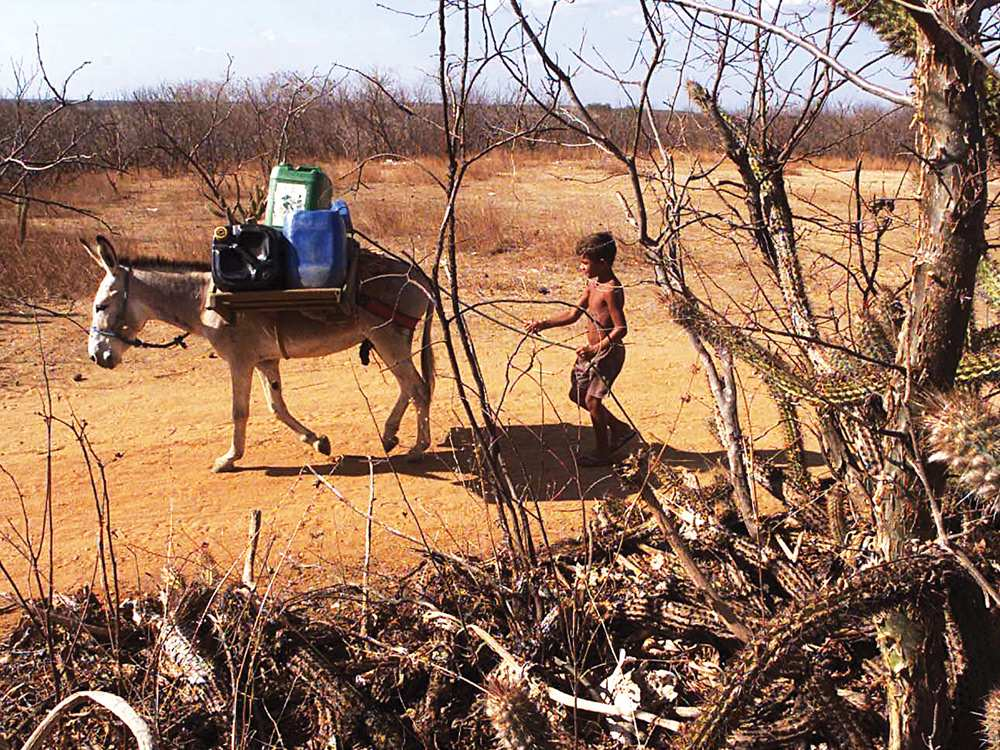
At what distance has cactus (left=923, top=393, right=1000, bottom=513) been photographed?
291 cm

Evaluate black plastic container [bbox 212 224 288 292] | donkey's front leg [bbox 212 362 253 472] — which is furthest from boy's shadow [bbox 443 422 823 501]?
black plastic container [bbox 212 224 288 292]

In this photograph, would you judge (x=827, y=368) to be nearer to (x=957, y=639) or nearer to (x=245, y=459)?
(x=957, y=639)

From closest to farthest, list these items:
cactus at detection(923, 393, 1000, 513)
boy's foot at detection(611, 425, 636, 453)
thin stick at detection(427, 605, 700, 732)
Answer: cactus at detection(923, 393, 1000, 513), thin stick at detection(427, 605, 700, 732), boy's foot at detection(611, 425, 636, 453)

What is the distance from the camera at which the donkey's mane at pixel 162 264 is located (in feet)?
24.8

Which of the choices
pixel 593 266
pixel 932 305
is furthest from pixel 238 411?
pixel 932 305

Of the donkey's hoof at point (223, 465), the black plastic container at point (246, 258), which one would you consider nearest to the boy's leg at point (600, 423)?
the black plastic container at point (246, 258)

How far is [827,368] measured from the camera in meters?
4.35

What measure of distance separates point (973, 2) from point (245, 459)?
21.6 ft

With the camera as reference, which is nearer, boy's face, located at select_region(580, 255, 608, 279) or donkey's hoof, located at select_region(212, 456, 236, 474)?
boy's face, located at select_region(580, 255, 608, 279)

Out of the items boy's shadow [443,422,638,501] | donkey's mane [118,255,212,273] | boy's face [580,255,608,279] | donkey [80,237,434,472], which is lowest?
boy's shadow [443,422,638,501]

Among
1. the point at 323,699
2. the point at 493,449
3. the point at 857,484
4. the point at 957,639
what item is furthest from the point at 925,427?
the point at 323,699

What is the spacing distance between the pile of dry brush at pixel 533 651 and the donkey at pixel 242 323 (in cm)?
313

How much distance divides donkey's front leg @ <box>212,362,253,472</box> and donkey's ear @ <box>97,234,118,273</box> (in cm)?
123

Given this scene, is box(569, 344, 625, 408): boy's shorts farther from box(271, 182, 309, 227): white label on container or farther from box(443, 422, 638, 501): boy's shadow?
box(271, 182, 309, 227): white label on container
